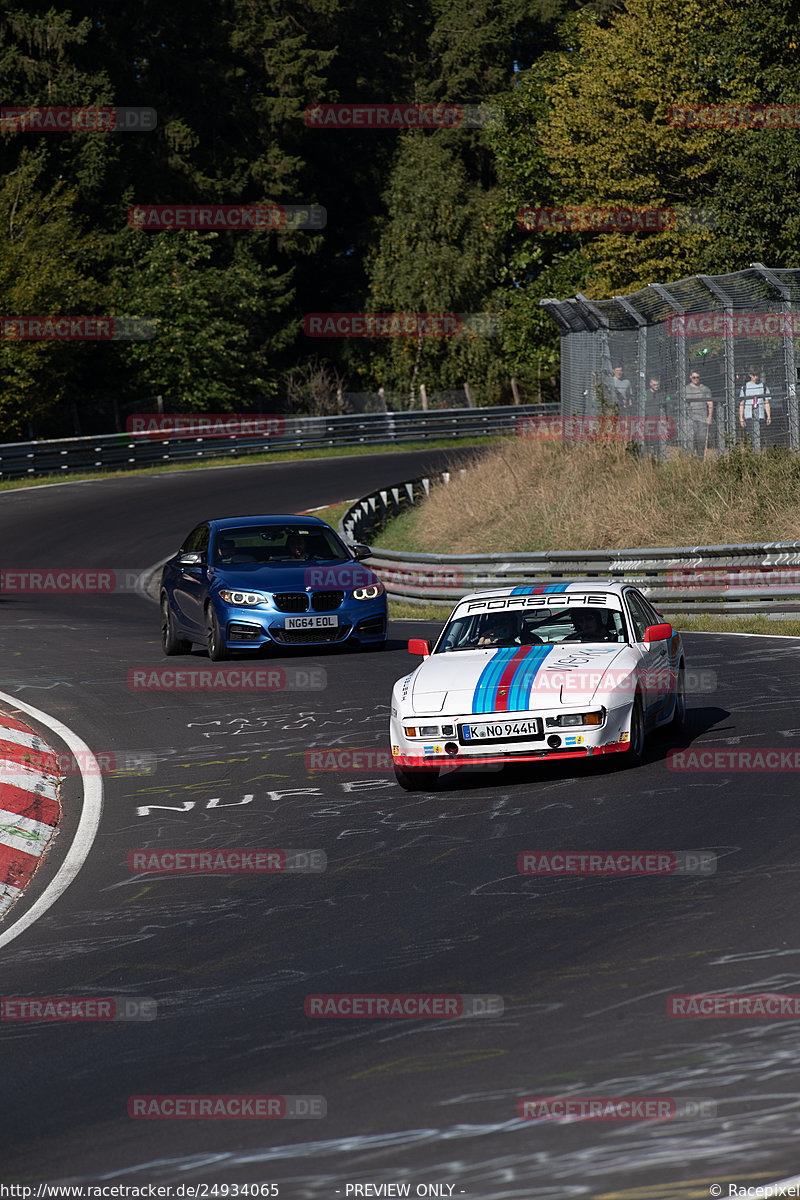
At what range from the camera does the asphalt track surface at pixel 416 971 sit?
4.62 meters

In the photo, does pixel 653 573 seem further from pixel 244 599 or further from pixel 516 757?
pixel 516 757

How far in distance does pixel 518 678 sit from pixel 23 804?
344 centimetres

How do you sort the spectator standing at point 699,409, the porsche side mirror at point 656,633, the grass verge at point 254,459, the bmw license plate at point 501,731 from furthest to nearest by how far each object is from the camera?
the grass verge at point 254,459 → the spectator standing at point 699,409 → the porsche side mirror at point 656,633 → the bmw license plate at point 501,731

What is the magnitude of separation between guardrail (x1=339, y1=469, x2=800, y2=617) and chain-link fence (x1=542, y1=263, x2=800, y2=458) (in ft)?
11.7

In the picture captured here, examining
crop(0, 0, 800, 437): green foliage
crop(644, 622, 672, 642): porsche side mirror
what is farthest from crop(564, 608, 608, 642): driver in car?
crop(0, 0, 800, 437): green foliage

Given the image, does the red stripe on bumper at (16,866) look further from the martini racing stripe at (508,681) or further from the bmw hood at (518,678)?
the martini racing stripe at (508,681)

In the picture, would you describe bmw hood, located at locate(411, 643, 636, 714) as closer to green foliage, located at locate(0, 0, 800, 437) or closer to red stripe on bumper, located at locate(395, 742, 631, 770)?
red stripe on bumper, located at locate(395, 742, 631, 770)

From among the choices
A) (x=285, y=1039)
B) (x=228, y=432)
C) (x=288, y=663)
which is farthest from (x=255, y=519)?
(x=228, y=432)

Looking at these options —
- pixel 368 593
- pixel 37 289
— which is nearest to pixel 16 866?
pixel 368 593

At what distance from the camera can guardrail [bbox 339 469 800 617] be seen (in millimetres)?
18859

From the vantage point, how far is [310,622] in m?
16.7

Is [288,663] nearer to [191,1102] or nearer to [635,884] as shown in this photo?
[635,884]

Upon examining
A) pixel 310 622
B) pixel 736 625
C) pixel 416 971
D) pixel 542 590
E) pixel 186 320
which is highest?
pixel 186 320

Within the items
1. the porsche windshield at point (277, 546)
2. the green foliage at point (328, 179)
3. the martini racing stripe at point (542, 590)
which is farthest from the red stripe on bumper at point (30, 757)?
the green foliage at point (328, 179)
